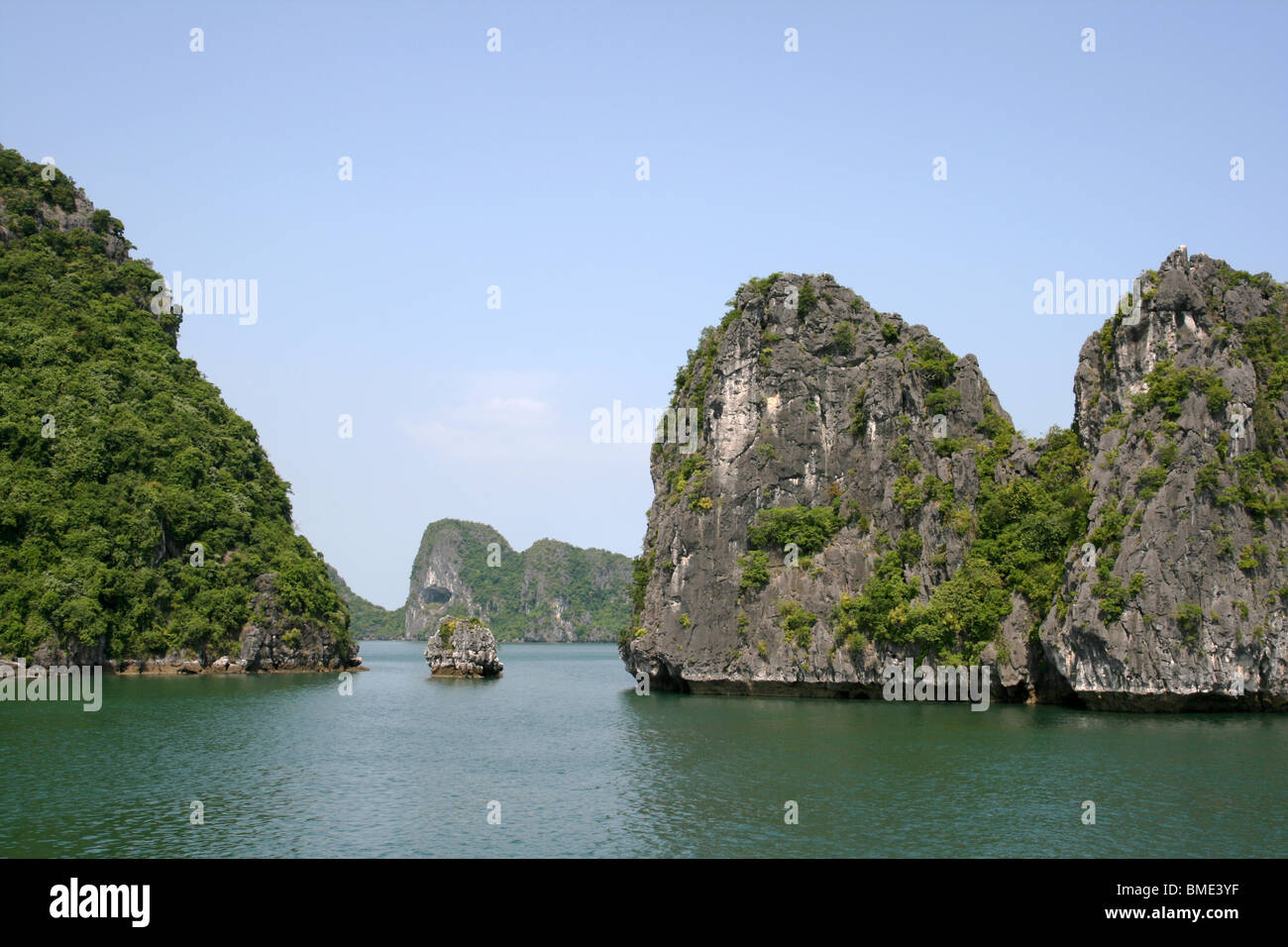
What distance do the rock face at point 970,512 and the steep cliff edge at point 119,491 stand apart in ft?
103

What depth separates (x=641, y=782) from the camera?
3092 cm

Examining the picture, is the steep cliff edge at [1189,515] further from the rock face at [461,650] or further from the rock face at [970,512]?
the rock face at [461,650]

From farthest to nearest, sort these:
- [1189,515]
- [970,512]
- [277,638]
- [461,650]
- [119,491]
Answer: [277,638], [461,650], [119,491], [970,512], [1189,515]

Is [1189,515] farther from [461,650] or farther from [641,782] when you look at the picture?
[461,650]

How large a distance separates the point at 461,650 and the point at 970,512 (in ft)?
128

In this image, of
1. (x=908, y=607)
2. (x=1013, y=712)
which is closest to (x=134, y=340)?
(x=908, y=607)

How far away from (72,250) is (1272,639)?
308ft

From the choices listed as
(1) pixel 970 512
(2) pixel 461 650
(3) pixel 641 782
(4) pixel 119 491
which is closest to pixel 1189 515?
(1) pixel 970 512

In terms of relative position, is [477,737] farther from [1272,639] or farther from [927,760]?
[1272,639]

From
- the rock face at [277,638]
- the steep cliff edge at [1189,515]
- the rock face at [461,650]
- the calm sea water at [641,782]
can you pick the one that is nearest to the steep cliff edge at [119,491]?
the rock face at [277,638]

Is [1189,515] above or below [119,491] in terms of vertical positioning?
below

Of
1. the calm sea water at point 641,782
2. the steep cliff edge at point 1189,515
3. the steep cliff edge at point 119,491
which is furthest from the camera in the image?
the steep cliff edge at point 119,491

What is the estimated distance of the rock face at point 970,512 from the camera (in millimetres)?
43969

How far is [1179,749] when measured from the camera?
33.9 meters
